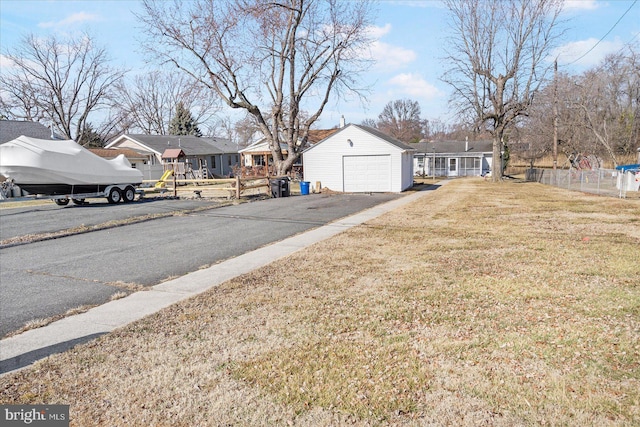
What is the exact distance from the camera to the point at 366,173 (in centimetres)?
2669

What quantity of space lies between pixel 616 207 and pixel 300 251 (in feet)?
42.2

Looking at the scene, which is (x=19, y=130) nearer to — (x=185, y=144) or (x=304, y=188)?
(x=185, y=144)

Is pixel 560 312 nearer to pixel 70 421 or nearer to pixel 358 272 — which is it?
pixel 358 272

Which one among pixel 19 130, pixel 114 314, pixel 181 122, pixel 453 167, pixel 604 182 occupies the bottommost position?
pixel 114 314

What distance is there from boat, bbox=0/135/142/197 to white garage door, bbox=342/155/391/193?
13230 millimetres

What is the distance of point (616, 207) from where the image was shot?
15305 millimetres

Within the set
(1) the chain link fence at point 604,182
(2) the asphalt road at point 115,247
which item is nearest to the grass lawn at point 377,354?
(2) the asphalt road at point 115,247

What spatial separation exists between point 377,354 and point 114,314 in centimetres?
346

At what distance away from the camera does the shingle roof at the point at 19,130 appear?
3012cm

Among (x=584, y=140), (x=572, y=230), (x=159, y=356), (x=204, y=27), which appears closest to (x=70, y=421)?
(x=159, y=356)

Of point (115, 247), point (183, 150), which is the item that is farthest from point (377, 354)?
point (183, 150)

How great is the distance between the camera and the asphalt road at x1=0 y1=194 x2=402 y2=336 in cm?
626

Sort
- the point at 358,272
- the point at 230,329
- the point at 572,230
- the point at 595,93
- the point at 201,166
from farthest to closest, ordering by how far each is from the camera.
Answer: the point at 201,166 < the point at 595,93 < the point at 572,230 < the point at 358,272 < the point at 230,329

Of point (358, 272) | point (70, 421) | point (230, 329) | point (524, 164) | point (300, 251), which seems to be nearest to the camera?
point (70, 421)
